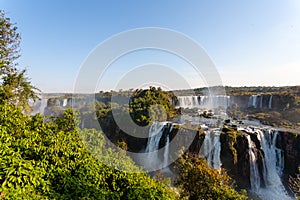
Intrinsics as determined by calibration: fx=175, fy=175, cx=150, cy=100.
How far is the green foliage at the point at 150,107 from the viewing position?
1972 cm

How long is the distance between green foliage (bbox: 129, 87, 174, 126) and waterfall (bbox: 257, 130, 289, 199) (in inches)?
386

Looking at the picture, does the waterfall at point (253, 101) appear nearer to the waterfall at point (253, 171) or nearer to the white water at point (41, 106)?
the waterfall at point (253, 171)

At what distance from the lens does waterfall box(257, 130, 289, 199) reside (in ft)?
39.5

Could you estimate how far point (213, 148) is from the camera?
1342cm

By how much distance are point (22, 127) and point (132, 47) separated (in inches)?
136

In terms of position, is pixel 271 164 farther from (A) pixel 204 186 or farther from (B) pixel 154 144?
(A) pixel 204 186

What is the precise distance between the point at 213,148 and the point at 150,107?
29.9ft

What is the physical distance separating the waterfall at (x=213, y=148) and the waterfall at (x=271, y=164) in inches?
125

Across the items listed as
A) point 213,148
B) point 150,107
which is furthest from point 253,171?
point 150,107

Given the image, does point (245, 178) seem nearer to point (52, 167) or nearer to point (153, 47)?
point (153, 47)

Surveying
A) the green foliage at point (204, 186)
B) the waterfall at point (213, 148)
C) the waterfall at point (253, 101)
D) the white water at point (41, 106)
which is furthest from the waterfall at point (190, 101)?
the white water at point (41, 106)

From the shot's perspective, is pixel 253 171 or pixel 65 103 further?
pixel 65 103

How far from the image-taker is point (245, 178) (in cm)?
1270

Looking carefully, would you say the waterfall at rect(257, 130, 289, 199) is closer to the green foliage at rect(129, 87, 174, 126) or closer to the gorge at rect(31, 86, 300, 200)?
the gorge at rect(31, 86, 300, 200)
